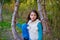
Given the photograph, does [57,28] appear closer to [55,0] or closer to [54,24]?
[54,24]

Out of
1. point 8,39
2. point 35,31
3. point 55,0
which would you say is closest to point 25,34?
point 35,31

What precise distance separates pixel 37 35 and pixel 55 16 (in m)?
2.55

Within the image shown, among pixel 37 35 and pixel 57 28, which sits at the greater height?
pixel 37 35

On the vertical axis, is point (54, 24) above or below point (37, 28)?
below

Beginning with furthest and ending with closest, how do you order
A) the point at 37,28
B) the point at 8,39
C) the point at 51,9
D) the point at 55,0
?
1. the point at 8,39
2. the point at 51,9
3. the point at 55,0
4. the point at 37,28

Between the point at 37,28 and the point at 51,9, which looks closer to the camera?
the point at 37,28

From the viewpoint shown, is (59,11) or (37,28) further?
(59,11)

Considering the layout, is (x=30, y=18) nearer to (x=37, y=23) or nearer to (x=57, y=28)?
(x=37, y=23)

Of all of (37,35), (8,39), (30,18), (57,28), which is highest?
(30,18)

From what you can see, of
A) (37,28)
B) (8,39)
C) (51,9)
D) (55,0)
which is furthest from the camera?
(8,39)

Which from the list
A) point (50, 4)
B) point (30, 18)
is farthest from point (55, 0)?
point (30, 18)

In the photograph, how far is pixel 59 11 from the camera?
6.36 meters

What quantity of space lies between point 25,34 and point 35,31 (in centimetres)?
18

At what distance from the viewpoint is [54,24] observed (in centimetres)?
633
